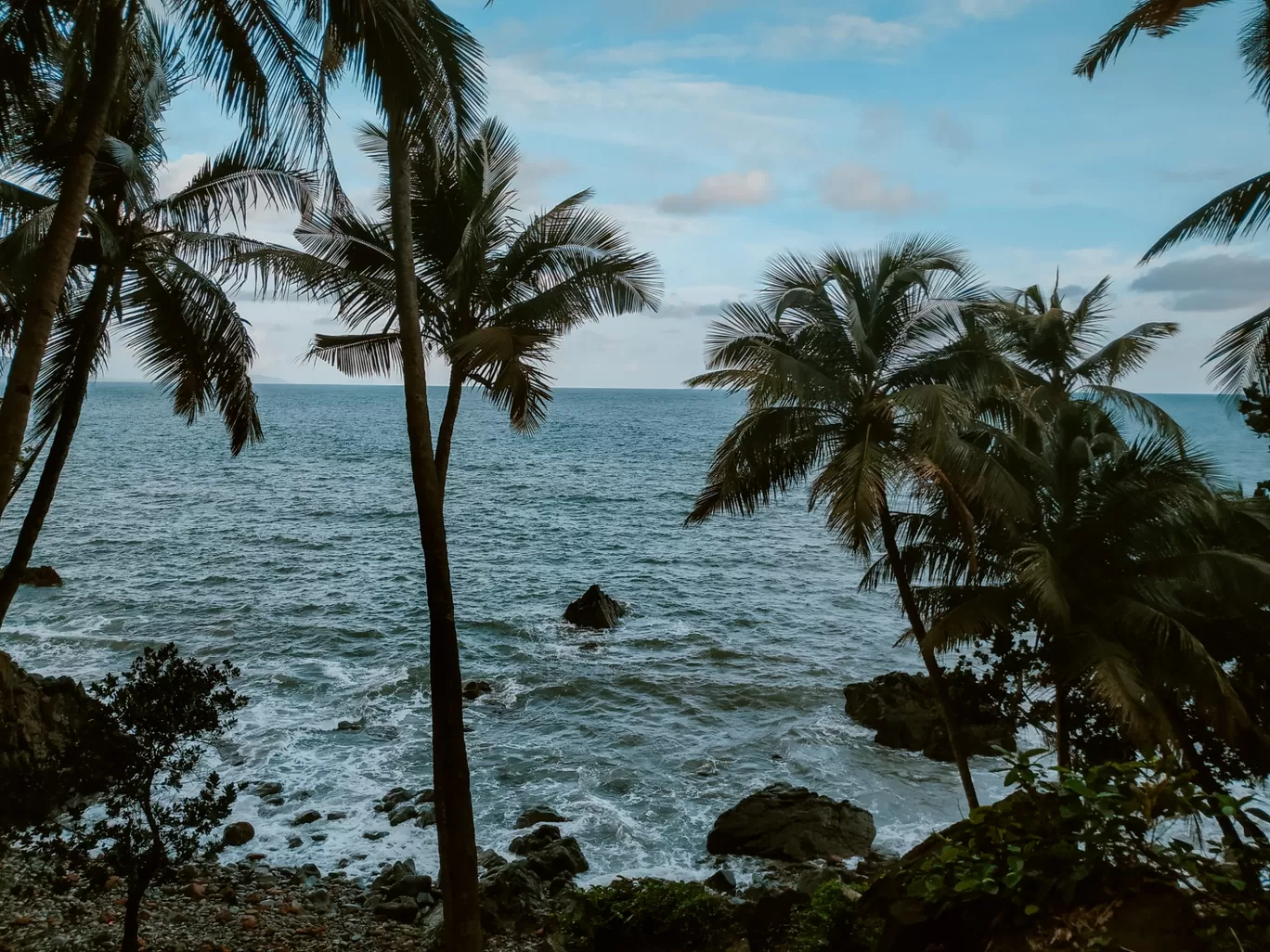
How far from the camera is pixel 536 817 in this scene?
1606 cm

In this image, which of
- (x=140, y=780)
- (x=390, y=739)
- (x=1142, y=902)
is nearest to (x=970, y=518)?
(x=1142, y=902)

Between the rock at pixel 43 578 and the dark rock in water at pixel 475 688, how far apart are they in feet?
58.2

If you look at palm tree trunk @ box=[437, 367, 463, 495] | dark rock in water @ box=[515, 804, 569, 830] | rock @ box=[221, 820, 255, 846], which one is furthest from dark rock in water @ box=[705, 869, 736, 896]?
palm tree trunk @ box=[437, 367, 463, 495]

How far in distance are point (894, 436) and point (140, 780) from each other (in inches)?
387

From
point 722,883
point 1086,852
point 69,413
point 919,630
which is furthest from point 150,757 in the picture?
point 919,630

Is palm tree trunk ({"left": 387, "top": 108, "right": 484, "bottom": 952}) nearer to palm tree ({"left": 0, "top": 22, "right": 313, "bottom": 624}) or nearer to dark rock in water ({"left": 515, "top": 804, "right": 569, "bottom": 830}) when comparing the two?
palm tree ({"left": 0, "top": 22, "right": 313, "bottom": 624})

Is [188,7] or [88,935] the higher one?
[188,7]

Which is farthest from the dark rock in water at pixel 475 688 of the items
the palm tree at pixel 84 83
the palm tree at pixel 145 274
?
the palm tree at pixel 84 83

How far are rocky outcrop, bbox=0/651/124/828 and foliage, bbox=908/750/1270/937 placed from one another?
822 cm

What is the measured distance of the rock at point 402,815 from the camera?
15711mm

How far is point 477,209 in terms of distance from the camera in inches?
387

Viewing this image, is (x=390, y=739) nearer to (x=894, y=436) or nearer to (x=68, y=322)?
(x=68, y=322)

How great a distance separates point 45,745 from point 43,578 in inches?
782

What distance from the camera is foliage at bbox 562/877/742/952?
30.6 feet
